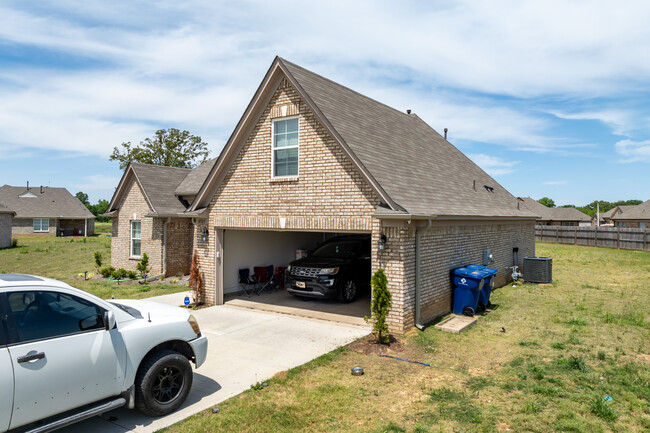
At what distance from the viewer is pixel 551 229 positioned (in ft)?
124

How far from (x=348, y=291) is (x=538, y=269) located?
816 centimetres

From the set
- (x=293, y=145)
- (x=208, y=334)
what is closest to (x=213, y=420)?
(x=208, y=334)

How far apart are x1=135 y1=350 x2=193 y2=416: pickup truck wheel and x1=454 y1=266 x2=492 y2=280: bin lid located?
733cm

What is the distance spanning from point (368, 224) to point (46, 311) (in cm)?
628

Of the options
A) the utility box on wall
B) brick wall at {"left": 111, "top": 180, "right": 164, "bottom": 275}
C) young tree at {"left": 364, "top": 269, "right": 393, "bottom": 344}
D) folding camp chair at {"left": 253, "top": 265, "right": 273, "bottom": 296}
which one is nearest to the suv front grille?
folding camp chair at {"left": 253, "top": 265, "right": 273, "bottom": 296}

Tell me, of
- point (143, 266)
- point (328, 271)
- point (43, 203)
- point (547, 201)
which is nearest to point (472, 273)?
point (328, 271)

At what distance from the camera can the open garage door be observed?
11231 mm

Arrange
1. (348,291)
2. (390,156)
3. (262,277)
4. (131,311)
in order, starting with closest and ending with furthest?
(131,311) < (390,156) < (348,291) < (262,277)

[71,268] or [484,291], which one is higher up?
[484,291]

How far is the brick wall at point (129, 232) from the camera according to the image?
18.1 meters

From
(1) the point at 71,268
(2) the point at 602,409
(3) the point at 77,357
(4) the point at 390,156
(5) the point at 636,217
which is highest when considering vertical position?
(4) the point at 390,156

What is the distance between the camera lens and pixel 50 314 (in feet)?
14.9

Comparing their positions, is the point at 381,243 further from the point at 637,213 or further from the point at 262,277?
the point at 637,213

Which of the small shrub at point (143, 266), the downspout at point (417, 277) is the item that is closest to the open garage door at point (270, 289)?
the downspout at point (417, 277)
